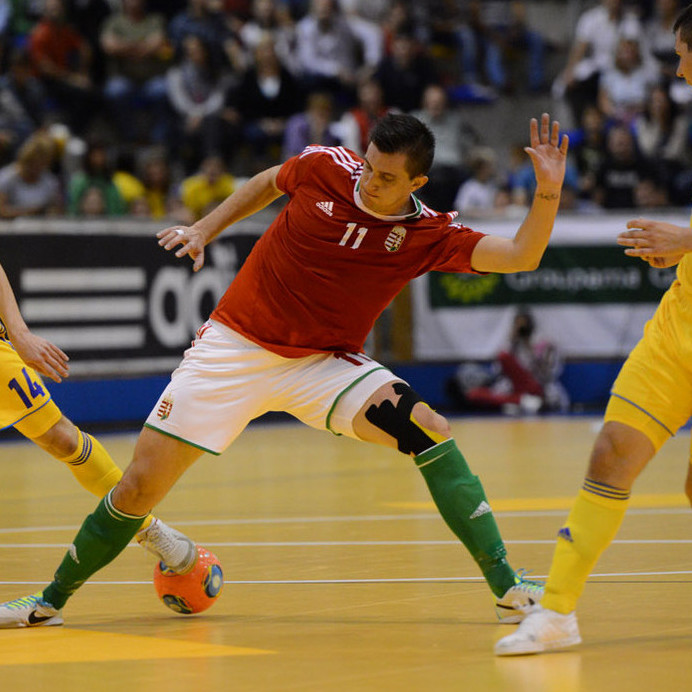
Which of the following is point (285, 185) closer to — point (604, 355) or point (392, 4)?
point (604, 355)

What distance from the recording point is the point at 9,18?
19516 mm

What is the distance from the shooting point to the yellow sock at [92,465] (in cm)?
657

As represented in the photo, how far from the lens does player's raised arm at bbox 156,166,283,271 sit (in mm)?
5910

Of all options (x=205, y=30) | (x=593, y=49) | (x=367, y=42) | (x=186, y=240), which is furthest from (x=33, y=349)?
(x=593, y=49)

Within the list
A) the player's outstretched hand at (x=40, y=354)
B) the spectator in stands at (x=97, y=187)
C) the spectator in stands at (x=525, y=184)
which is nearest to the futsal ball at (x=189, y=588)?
the player's outstretched hand at (x=40, y=354)

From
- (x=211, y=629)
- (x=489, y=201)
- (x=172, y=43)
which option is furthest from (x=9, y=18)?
(x=211, y=629)

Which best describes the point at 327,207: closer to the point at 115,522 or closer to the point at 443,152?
the point at 115,522

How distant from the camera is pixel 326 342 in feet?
19.5

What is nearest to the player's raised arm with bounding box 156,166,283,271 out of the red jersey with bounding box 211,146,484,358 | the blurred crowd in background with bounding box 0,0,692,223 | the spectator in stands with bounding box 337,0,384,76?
the red jersey with bounding box 211,146,484,358

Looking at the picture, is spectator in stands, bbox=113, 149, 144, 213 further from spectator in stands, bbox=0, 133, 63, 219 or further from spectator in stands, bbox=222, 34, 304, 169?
spectator in stands, bbox=222, 34, 304, 169

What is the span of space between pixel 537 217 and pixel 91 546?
220 cm

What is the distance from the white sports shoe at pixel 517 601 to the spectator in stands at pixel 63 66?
46.3 feet

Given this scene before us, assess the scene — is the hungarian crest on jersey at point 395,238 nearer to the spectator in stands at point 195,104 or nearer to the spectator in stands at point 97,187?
the spectator in stands at point 97,187

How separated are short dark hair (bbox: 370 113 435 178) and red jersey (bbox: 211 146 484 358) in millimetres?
287
